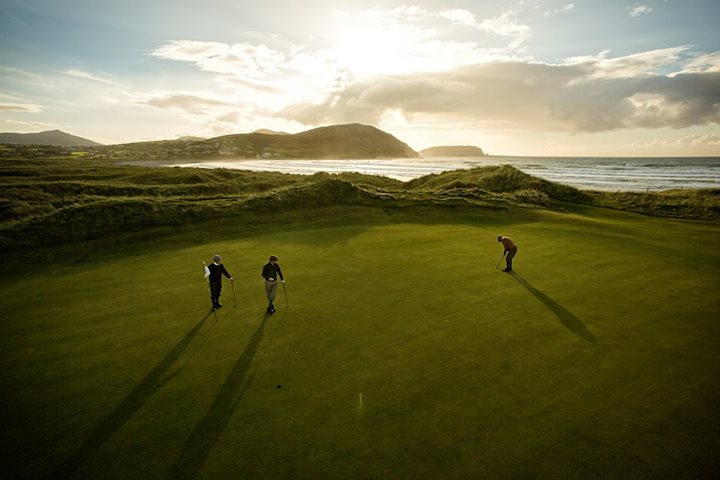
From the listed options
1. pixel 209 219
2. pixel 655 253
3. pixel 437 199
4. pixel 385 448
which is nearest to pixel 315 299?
pixel 385 448

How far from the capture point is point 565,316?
41.3ft

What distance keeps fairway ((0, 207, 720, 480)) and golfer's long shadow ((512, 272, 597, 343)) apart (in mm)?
81

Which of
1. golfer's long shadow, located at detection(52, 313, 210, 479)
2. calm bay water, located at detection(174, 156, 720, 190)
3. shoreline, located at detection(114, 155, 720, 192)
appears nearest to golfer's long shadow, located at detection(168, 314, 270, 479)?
golfer's long shadow, located at detection(52, 313, 210, 479)

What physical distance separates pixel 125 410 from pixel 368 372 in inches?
225

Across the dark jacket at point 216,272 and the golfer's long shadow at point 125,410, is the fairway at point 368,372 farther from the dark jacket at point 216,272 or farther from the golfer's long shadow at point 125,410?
the dark jacket at point 216,272

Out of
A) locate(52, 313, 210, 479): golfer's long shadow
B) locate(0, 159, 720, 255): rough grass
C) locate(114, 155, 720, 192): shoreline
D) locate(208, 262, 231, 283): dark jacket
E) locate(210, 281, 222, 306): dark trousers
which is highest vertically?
locate(114, 155, 720, 192): shoreline

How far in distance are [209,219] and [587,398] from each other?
2634cm

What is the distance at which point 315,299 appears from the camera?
14.0 meters

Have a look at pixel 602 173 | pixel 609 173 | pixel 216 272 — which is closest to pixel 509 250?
pixel 216 272

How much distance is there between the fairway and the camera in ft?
22.3

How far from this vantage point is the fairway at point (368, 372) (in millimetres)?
6793

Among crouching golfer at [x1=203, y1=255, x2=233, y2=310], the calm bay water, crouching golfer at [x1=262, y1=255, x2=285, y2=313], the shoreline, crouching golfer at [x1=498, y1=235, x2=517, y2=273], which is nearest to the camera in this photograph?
crouching golfer at [x1=262, y1=255, x2=285, y2=313]

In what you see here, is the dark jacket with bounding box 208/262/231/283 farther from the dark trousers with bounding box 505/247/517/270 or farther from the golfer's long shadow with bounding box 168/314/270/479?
the dark trousers with bounding box 505/247/517/270

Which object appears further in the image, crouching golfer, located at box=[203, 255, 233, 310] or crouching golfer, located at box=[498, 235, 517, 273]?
crouching golfer, located at box=[498, 235, 517, 273]
